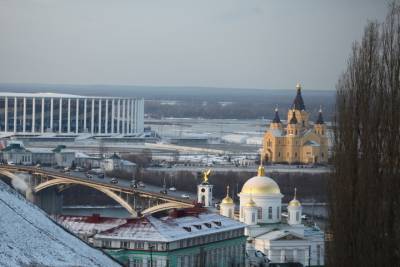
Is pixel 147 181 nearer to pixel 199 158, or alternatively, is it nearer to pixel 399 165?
pixel 199 158

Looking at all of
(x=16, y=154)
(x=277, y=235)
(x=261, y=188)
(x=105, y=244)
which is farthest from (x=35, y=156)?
(x=105, y=244)

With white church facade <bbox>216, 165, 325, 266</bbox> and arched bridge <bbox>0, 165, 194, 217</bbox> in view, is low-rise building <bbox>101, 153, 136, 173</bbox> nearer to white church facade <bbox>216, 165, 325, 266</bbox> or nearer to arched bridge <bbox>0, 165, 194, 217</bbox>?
arched bridge <bbox>0, 165, 194, 217</bbox>

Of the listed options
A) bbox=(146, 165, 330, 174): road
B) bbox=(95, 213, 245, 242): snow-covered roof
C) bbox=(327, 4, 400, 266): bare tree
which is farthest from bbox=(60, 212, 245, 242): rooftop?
bbox=(146, 165, 330, 174): road

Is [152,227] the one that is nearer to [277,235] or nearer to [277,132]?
[277,235]

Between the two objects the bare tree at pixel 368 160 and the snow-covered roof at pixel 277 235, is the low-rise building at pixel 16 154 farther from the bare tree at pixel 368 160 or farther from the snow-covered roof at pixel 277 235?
the bare tree at pixel 368 160

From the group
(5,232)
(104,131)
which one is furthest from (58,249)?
(104,131)

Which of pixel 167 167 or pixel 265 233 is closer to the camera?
pixel 265 233

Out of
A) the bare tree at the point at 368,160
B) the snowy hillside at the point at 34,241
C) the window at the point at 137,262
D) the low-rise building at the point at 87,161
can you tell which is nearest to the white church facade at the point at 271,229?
the window at the point at 137,262
